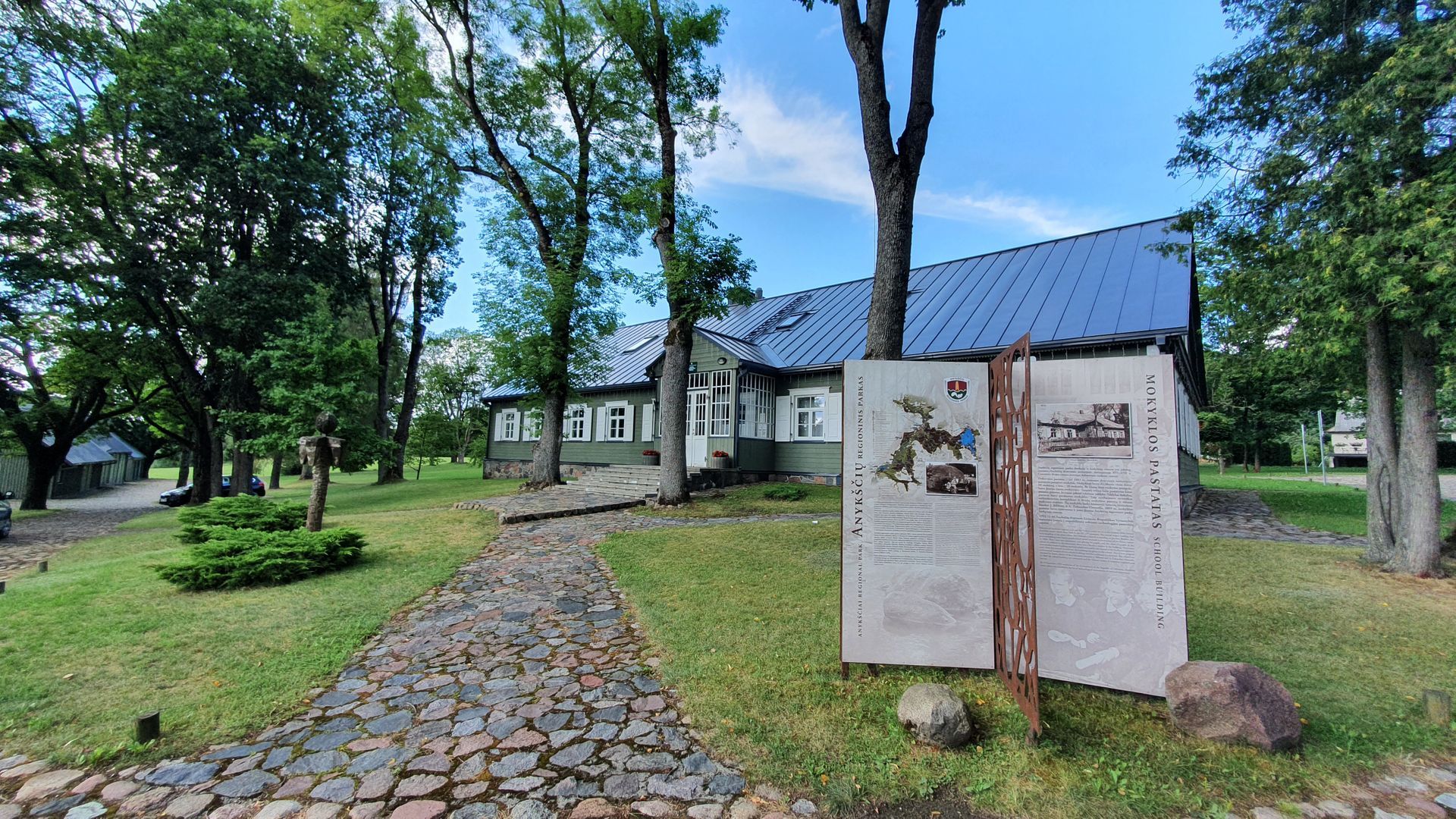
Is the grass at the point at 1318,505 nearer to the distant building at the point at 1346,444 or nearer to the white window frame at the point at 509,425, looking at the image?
the white window frame at the point at 509,425

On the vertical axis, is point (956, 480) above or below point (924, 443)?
below

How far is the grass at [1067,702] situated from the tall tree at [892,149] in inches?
126

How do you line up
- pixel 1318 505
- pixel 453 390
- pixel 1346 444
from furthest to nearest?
pixel 1346 444
pixel 453 390
pixel 1318 505

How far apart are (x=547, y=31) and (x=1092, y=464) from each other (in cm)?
1640

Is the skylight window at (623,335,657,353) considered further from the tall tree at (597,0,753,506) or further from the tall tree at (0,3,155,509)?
the tall tree at (0,3,155,509)

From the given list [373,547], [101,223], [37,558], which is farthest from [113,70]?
[373,547]

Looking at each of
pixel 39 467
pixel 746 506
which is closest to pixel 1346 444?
pixel 746 506

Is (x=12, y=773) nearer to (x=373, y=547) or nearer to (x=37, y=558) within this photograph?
(x=373, y=547)

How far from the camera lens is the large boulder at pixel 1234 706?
2.83 metres

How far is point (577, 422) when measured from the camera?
2202 centimetres

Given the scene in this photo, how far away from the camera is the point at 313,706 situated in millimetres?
3316

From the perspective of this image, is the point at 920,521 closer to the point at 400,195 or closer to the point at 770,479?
the point at 770,479

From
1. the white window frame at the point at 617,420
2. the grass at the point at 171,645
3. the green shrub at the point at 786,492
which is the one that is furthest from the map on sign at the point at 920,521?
the white window frame at the point at 617,420

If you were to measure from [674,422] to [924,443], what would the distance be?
9344mm
